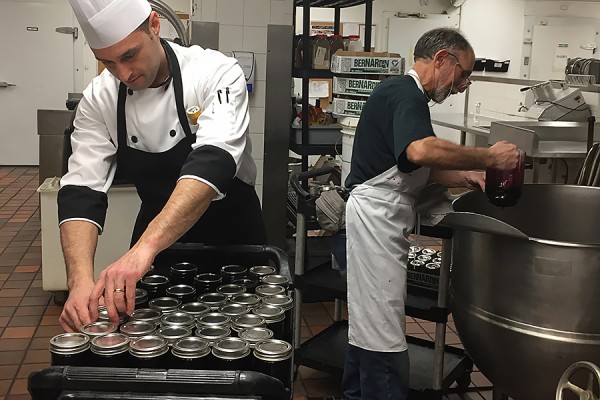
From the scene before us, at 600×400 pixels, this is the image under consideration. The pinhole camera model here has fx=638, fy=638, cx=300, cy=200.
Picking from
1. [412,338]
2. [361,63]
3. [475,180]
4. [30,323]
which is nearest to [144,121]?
[475,180]

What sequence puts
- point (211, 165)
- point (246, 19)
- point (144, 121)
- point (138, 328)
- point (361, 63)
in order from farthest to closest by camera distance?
point (246, 19) → point (361, 63) → point (144, 121) → point (211, 165) → point (138, 328)

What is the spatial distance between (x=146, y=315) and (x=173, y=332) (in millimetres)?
102

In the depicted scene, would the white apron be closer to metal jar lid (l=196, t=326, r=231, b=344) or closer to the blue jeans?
the blue jeans

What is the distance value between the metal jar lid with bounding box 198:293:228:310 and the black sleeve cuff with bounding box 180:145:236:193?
22 centimetres

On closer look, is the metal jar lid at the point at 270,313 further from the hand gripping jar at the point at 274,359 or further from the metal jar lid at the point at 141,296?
the metal jar lid at the point at 141,296

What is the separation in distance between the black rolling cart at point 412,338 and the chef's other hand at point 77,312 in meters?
1.50

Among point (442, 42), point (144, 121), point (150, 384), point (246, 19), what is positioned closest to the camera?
point (150, 384)

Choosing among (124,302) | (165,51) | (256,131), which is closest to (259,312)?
(124,302)

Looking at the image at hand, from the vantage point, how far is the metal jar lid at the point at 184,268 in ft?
4.62

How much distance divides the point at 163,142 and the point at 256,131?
2528mm

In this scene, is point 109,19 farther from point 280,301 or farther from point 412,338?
point 412,338

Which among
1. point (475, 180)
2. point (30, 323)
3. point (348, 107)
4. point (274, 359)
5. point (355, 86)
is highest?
point (355, 86)

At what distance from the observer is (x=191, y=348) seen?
3.46 ft

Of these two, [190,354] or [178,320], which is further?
[178,320]
